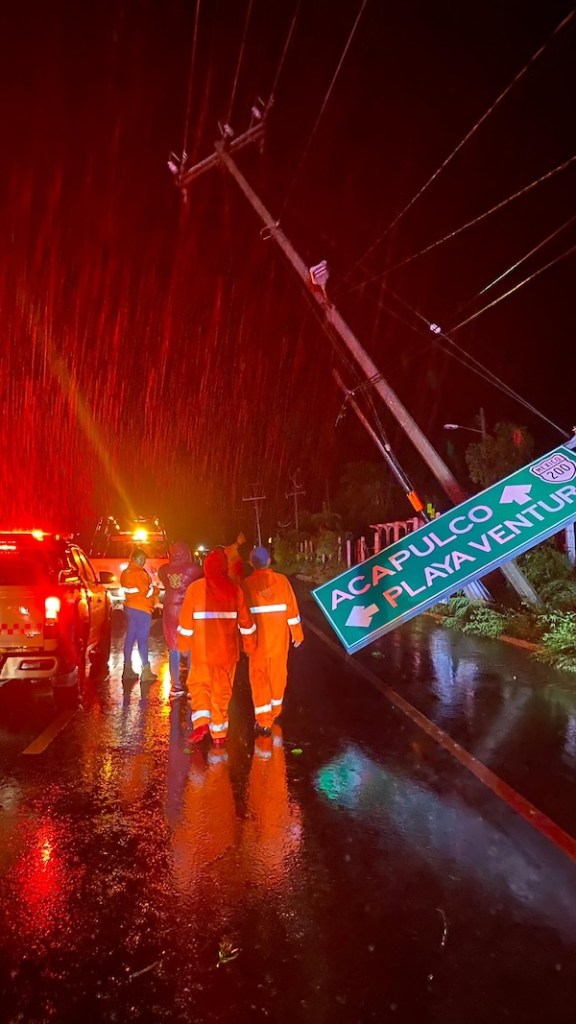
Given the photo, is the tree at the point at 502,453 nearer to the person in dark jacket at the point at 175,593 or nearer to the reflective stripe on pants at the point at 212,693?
the person in dark jacket at the point at 175,593

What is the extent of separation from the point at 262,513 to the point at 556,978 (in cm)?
6626

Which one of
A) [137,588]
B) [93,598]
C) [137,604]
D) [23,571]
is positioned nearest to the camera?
[23,571]

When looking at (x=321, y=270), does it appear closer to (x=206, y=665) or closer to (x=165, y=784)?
(x=206, y=665)

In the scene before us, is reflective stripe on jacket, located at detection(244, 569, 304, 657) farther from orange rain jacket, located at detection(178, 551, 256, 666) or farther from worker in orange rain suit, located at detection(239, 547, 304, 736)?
orange rain jacket, located at detection(178, 551, 256, 666)

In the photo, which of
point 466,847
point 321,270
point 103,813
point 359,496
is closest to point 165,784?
point 103,813

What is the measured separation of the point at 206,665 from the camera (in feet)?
21.9

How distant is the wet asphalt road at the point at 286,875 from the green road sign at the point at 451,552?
1171 millimetres

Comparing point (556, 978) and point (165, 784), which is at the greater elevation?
point (165, 784)

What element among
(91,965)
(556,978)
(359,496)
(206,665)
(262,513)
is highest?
(262,513)

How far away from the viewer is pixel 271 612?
22.8 ft

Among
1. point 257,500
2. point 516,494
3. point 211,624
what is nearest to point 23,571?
point 211,624

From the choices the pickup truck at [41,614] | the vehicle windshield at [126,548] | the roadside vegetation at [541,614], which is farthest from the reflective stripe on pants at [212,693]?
the vehicle windshield at [126,548]

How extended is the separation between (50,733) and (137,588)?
248 cm

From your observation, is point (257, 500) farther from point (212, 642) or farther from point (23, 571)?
point (212, 642)
